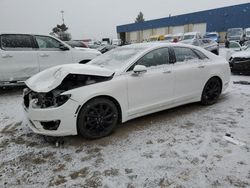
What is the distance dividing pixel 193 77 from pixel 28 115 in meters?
3.16

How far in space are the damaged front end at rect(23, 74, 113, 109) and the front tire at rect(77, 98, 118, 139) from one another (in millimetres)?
316

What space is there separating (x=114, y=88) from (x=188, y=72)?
1760mm

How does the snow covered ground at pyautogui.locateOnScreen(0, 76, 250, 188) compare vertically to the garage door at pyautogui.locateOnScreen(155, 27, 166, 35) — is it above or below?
below

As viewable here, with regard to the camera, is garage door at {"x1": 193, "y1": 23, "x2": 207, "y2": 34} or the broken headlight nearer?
the broken headlight

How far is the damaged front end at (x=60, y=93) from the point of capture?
3.41 metres

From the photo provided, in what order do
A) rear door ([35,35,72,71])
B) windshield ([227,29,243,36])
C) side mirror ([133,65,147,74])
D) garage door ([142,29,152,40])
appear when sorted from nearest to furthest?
side mirror ([133,65,147,74])
rear door ([35,35,72,71])
windshield ([227,29,243,36])
garage door ([142,29,152,40])

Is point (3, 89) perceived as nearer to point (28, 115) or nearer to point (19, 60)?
point (19, 60)

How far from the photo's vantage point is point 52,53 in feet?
23.2

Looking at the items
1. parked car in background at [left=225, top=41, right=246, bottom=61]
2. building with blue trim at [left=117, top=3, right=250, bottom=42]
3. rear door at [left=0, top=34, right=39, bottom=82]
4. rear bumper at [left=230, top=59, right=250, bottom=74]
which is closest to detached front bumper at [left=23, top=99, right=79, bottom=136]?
rear door at [left=0, top=34, right=39, bottom=82]

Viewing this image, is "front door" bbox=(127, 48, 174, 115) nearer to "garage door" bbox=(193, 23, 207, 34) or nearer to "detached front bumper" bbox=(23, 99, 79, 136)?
"detached front bumper" bbox=(23, 99, 79, 136)

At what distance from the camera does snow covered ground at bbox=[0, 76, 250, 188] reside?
2.72 m

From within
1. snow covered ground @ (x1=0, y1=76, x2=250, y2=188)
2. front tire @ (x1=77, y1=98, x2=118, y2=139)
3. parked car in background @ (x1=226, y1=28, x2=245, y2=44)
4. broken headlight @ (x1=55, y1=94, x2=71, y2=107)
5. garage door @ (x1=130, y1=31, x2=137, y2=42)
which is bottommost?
snow covered ground @ (x1=0, y1=76, x2=250, y2=188)

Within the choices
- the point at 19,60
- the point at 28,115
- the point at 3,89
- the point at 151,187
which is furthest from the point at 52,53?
the point at 151,187

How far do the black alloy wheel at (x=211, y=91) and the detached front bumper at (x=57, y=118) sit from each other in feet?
9.72
